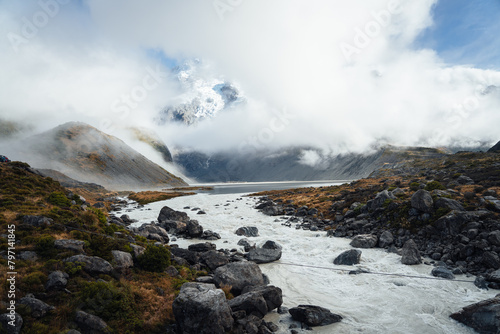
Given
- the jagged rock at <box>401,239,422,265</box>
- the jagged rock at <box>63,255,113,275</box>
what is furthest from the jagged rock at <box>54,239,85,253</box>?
the jagged rock at <box>401,239,422,265</box>

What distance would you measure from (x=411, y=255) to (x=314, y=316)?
14.1 meters

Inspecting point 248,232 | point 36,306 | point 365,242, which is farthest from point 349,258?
point 36,306

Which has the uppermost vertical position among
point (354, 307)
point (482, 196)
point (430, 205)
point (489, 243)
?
point (482, 196)

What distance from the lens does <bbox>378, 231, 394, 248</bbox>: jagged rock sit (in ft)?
89.1

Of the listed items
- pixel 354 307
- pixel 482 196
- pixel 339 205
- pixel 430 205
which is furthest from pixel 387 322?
pixel 339 205

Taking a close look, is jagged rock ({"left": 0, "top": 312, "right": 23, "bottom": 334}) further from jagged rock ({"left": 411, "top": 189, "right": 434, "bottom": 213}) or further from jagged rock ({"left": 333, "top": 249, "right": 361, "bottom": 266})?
jagged rock ({"left": 411, "top": 189, "right": 434, "bottom": 213})

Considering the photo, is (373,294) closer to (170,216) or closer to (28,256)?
(28,256)

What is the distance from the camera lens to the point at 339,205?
46.0m

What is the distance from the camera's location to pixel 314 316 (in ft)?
45.6

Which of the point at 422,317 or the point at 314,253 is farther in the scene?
the point at 314,253

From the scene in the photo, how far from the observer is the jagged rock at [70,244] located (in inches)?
607

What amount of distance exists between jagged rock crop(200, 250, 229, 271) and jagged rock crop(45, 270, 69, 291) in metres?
11.1

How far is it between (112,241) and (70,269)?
15.1ft

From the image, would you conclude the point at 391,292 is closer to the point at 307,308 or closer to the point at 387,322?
the point at 387,322
